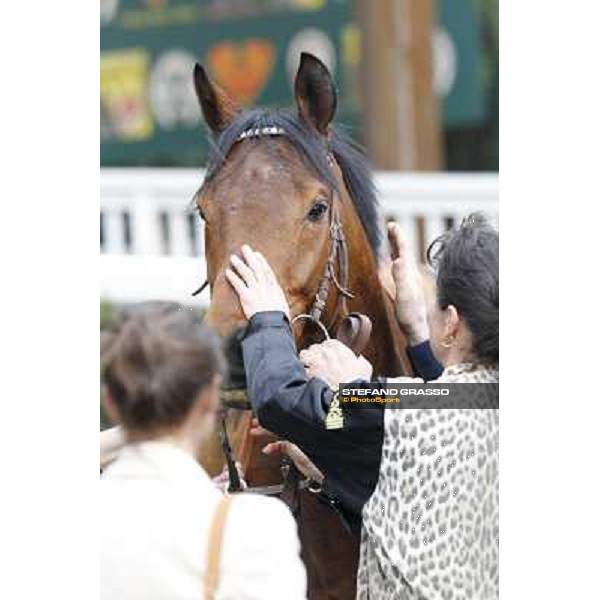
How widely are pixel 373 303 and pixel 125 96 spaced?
0.91 metres

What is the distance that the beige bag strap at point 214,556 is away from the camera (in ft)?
7.98

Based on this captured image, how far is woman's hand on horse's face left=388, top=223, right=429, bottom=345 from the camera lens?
3316 mm

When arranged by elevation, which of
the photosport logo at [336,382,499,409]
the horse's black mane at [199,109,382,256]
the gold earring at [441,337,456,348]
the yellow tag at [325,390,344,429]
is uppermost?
the horse's black mane at [199,109,382,256]

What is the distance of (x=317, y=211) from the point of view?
10.5ft

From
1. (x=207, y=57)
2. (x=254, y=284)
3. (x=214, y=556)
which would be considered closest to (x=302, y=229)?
(x=254, y=284)

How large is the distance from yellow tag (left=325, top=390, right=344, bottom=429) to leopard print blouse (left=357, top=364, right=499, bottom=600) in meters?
0.11

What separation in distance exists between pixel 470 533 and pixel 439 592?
15cm

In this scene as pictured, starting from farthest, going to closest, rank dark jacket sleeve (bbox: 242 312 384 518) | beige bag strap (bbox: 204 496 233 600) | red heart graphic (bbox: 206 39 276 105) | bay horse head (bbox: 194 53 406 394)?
red heart graphic (bbox: 206 39 276 105)
bay horse head (bbox: 194 53 406 394)
dark jacket sleeve (bbox: 242 312 384 518)
beige bag strap (bbox: 204 496 233 600)

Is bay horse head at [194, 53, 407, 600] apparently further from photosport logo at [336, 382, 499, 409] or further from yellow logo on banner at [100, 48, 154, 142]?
yellow logo on banner at [100, 48, 154, 142]

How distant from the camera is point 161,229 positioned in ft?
14.3

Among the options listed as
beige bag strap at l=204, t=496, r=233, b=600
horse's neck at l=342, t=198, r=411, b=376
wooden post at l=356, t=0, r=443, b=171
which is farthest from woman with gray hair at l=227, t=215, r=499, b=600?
wooden post at l=356, t=0, r=443, b=171

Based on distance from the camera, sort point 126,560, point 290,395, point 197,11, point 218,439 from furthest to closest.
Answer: point 197,11 → point 218,439 → point 290,395 → point 126,560
